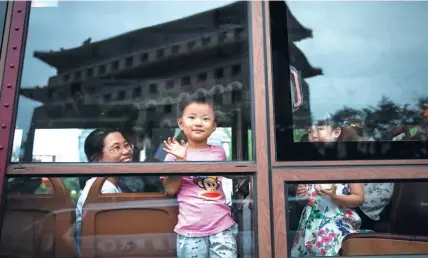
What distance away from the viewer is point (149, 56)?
269cm

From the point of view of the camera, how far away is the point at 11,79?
63.3 inches

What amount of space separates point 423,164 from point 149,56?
167 centimetres

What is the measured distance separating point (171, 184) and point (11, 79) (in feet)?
2.34

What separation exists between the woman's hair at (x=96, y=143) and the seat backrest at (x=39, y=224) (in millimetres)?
287

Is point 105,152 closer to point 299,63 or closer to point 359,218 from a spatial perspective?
point 299,63

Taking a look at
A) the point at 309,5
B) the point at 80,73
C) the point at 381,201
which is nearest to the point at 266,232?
the point at 381,201

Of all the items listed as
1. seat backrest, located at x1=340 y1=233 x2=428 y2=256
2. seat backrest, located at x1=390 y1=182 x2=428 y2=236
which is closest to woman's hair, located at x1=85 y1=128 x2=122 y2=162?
seat backrest, located at x1=340 y1=233 x2=428 y2=256

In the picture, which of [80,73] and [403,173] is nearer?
[403,173]

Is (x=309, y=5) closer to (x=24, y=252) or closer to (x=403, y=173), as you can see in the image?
(x=403, y=173)

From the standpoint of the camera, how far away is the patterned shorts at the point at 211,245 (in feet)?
5.83

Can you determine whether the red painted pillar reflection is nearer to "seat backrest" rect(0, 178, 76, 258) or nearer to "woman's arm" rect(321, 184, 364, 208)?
"seat backrest" rect(0, 178, 76, 258)

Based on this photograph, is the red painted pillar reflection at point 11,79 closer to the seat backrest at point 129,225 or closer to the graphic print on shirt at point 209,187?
the seat backrest at point 129,225

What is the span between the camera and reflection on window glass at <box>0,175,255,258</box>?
1747 mm

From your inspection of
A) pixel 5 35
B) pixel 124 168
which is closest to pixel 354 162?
pixel 124 168
